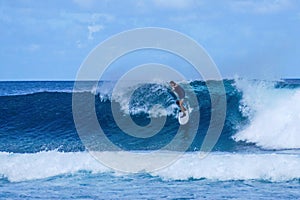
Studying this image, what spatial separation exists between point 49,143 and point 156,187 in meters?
6.91

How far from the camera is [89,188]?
1079cm

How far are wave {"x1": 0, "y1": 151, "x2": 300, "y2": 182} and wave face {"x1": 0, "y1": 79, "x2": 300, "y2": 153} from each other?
103 inches

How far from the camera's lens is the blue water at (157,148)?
10.7 m

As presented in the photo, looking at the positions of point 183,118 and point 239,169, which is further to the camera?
point 183,118

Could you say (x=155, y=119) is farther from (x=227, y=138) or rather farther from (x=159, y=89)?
(x=227, y=138)

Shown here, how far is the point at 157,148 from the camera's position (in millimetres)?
15484

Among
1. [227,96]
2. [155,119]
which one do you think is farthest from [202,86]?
[155,119]

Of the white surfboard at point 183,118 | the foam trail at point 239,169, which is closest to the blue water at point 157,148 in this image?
the foam trail at point 239,169

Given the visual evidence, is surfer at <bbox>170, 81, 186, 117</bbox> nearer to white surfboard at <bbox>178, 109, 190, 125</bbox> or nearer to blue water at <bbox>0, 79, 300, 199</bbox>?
white surfboard at <bbox>178, 109, 190, 125</bbox>

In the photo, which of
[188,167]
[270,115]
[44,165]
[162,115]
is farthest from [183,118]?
[44,165]

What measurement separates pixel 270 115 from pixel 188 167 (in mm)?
6423

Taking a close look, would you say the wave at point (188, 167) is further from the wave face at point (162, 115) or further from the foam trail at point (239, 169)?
the wave face at point (162, 115)

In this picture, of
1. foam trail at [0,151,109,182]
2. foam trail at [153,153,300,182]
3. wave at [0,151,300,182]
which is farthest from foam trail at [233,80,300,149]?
foam trail at [0,151,109,182]

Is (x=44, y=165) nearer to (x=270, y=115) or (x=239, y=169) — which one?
(x=239, y=169)
